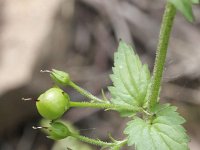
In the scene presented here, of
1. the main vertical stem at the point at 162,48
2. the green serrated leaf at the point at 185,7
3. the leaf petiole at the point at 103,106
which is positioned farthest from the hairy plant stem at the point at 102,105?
the green serrated leaf at the point at 185,7

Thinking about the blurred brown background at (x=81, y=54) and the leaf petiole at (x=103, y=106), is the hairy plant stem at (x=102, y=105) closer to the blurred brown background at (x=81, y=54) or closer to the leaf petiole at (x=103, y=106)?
the leaf petiole at (x=103, y=106)

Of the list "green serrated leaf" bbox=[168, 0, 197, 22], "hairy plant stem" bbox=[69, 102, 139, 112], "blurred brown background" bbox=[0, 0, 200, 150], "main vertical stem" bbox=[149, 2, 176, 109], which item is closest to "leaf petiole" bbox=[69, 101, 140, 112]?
"hairy plant stem" bbox=[69, 102, 139, 112]

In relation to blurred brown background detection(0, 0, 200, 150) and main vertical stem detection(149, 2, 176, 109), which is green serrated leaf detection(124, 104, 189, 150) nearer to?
main vertical stem detection(149, 2, 176, 109)

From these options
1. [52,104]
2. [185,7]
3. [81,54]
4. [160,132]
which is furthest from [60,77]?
[81,54]

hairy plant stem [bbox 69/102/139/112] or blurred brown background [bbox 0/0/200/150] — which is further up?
hairy plant stem [bbox 69/102/139/112]

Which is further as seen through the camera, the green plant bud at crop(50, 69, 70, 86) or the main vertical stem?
the green plant bud at crop(50, 69, 70, 86)

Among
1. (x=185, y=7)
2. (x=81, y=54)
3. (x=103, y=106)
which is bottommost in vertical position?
(x=81, y=54)

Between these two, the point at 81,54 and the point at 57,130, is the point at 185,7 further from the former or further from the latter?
the point at 81,54
